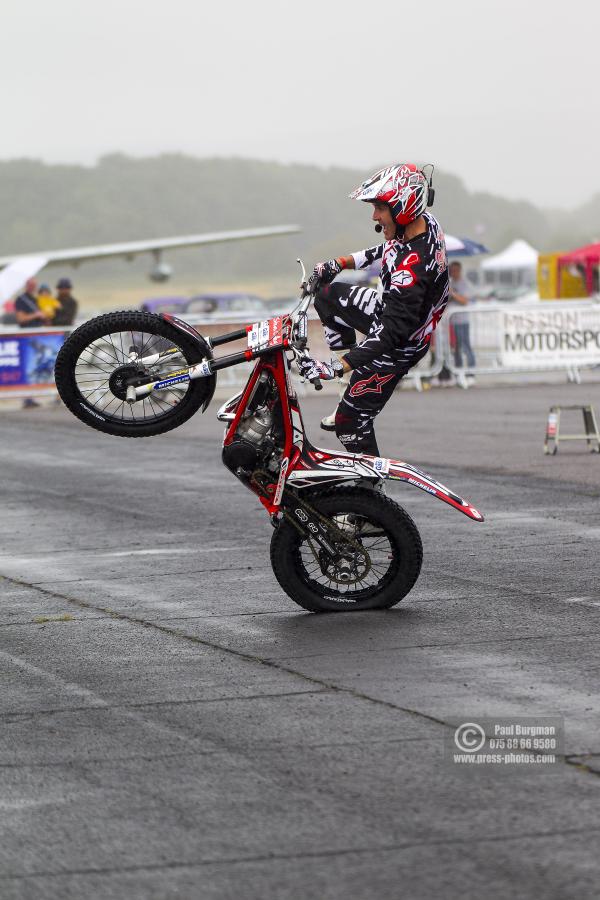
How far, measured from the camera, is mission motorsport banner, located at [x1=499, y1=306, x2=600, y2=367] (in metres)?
27.2

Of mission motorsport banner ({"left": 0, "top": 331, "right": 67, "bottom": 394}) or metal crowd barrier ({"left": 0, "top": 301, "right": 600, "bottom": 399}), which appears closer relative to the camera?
mission motorsport banner ({"left": 0, "top": 331, "right": 67, "bottom": 394})

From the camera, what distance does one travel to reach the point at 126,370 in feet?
25.2

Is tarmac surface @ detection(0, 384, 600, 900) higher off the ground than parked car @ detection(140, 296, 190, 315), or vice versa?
parked car @ detection(140, 296, 190, 315)

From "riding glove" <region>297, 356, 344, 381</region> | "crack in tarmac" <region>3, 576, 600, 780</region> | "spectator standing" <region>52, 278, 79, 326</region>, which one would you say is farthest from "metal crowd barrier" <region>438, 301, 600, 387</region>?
"riding glove" <region>297, 356, 344, 381</region>

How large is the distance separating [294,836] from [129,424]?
399cm

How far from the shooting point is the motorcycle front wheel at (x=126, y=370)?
25.3ft

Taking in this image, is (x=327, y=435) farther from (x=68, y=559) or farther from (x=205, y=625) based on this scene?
(x=205, y=625)

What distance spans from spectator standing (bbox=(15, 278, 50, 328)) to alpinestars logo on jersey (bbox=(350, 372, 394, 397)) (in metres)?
19.4

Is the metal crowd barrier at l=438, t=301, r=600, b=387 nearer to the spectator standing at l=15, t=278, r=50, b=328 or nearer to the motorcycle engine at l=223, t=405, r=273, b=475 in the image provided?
the spectator standing at l=15, t=278, r=50, b=328

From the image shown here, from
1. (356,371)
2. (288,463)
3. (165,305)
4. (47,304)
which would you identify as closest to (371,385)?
(356,371)

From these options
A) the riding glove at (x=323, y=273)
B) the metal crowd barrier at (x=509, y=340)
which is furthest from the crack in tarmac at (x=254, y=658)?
the metal crowd barrier at (x=509, y=340)

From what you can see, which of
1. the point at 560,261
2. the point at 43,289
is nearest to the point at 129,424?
the point at 43,289

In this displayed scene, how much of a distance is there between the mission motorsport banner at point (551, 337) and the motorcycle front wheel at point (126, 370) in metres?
19.7

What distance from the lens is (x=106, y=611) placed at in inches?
308
